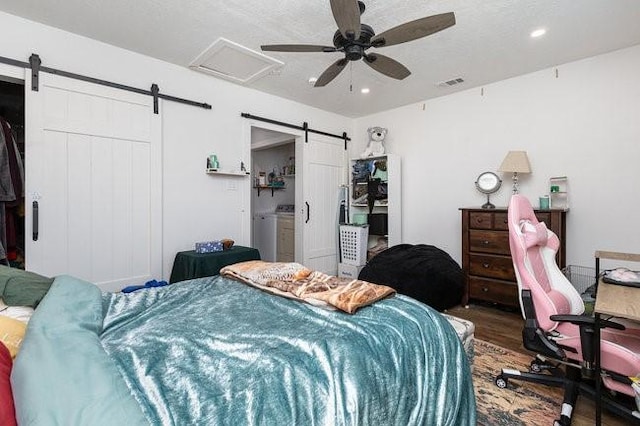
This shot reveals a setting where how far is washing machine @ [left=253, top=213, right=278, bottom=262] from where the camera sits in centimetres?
542

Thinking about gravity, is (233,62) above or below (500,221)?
above

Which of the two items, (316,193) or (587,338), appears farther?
(316,193)

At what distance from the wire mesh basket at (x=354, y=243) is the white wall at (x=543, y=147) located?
608 mm

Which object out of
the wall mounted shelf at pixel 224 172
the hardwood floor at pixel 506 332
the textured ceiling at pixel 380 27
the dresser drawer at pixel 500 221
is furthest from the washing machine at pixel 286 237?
the dresser drawer at pixel 500 221

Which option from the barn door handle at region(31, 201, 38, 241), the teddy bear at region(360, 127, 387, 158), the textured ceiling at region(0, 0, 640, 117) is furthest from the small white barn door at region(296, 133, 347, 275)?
the barn door handle at region(31, 201, 38, 241)

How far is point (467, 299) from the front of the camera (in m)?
3.42

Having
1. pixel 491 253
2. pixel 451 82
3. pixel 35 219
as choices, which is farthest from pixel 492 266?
pixel 35 219

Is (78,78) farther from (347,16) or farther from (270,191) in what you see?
(270,191)

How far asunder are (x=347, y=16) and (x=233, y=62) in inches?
65.7

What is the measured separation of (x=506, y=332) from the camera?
109 inches

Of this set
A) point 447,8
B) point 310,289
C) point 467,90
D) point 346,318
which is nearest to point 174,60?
point 447,8

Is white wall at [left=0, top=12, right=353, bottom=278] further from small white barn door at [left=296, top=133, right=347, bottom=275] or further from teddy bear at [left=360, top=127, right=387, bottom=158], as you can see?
teddy bear at [left=360, top=127, right=387, bottom=158]

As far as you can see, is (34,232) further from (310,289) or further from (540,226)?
(540,226)

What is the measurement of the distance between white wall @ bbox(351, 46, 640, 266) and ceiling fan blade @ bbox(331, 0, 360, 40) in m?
2.47
